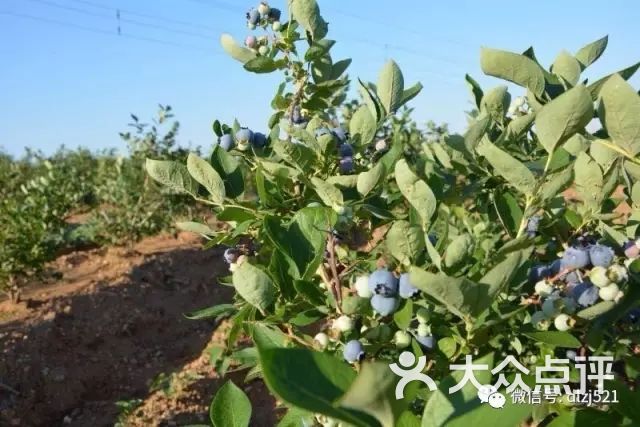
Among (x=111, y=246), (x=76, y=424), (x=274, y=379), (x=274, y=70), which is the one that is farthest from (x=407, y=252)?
(x=111, y=246)

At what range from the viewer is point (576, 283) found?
867mm

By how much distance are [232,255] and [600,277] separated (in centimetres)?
62

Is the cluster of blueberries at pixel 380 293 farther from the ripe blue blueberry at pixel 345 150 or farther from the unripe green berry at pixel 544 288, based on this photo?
the ripe blue blueberry at pixel 345 150

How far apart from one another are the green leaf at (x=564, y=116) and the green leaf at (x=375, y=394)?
14.9 inches

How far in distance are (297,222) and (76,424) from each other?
3159 millimetres

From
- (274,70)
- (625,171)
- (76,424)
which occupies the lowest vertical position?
(76,424)

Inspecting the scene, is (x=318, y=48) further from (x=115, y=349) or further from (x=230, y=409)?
(x=115, y=349)

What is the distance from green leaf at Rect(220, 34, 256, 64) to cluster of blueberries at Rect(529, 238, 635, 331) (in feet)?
2.36

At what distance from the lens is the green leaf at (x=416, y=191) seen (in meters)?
0.83

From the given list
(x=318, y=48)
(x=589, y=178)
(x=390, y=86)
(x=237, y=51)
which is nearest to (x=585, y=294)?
(x=589, y=178)

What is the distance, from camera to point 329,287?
1.05m

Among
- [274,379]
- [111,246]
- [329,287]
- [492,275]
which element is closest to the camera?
[274,379]

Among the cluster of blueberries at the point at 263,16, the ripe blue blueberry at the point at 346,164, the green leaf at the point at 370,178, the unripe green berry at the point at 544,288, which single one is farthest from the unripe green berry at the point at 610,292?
the cluster of blueberries at the point at 263,16

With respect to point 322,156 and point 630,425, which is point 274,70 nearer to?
point 322,156
